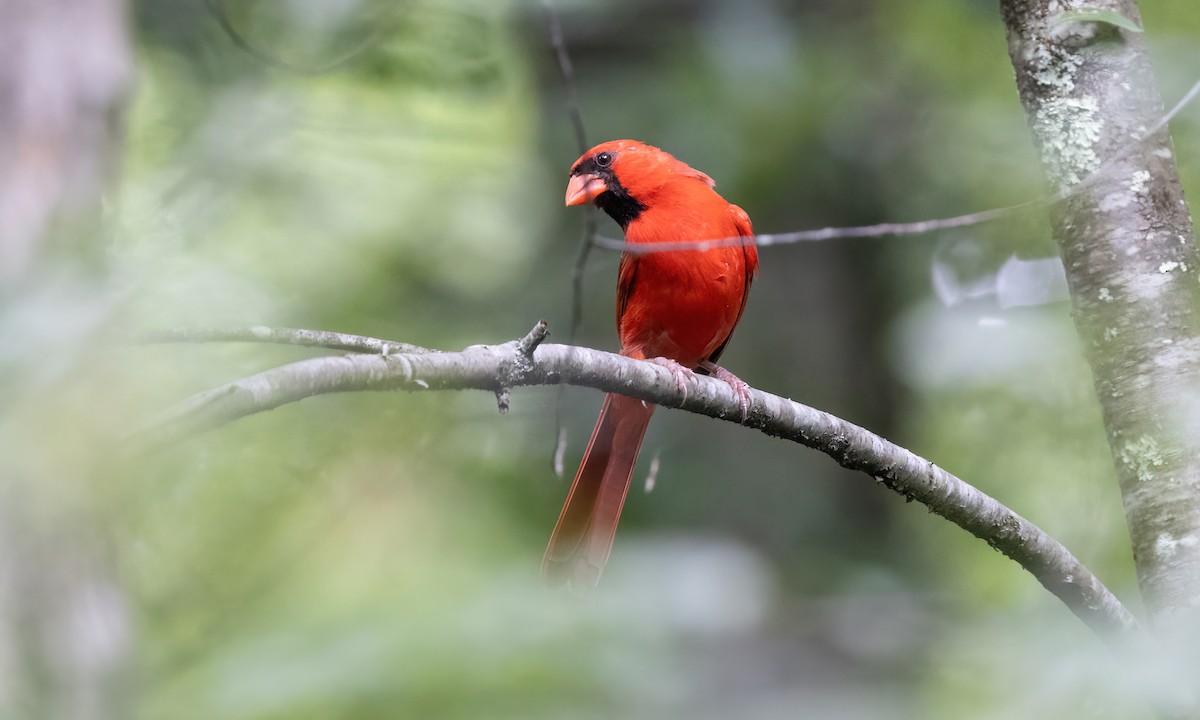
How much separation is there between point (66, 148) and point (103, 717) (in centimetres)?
122

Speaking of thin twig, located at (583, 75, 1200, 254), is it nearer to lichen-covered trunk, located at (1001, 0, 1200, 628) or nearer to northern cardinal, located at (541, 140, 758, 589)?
lichen-covered trunk, located at (1001, 0, 1200, 628)

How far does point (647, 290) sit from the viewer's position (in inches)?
144

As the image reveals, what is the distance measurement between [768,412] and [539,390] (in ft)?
4.58

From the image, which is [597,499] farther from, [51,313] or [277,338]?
[51,313]

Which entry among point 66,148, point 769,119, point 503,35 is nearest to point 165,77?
point 503,35

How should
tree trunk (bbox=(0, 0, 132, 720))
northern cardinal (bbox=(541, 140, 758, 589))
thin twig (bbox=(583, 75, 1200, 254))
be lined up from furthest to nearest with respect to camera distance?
northern cardinal (bbox=(541, 140, 758, 589))
thin twig (bbox=(583, 75, 1200, 254))
tree trunk (bbox=(0, 0, 132, 720))

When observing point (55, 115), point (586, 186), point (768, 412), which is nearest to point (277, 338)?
point (55, 115)

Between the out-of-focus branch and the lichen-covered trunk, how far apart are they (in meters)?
0.15

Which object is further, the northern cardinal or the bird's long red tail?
the northern cardinal

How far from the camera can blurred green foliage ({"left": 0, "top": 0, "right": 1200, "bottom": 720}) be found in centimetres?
119

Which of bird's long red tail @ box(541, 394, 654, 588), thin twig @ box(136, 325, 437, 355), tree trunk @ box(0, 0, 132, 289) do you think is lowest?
bird's long red tail @ box(541, 394, 654, 588)

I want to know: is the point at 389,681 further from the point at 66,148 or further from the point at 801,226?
the point at 801,226

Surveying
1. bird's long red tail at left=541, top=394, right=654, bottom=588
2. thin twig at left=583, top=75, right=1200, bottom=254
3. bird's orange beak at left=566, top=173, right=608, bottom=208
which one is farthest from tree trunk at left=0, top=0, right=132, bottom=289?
bird's orange beak at left=566, top=173, right=608, bottom=208

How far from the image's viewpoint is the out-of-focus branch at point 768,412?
1811 millimetres
